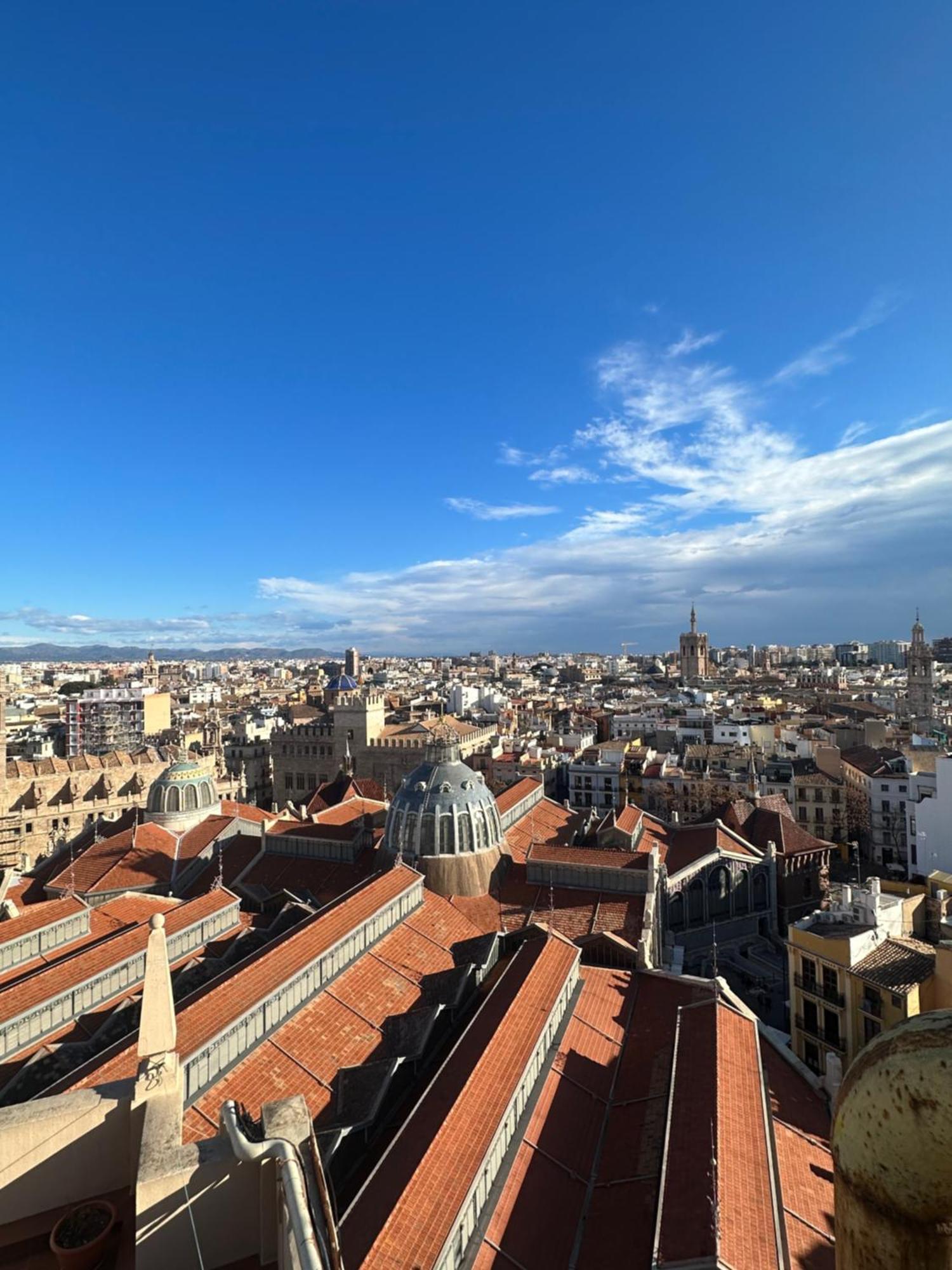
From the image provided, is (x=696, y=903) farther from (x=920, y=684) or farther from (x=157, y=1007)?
(x=920, y=684)

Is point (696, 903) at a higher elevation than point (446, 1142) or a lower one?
lower

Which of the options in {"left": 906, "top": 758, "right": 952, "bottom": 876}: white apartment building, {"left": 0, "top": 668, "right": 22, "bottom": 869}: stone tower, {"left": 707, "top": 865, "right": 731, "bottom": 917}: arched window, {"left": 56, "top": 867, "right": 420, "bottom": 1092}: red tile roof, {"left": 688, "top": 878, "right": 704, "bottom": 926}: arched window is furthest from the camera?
{"left": 0, "top": 668, "right": 22, "bottom": 869}: stone tower

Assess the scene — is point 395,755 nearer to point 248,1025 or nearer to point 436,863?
point 436,863

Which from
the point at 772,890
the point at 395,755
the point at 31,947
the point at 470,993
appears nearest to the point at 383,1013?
the point at 470,993

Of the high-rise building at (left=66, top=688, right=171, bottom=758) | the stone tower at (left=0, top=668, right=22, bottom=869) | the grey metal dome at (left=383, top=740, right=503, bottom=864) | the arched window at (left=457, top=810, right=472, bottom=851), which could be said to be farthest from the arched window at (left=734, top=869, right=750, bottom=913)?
the high-rise building at (left=66, top=688, right=171, bottom=758)

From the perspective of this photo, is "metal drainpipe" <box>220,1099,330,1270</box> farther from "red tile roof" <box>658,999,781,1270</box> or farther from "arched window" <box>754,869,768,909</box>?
"arched window" <box>754,869,768,909</box>

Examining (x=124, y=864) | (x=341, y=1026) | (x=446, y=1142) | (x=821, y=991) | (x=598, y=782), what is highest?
(x=446, y=1142)

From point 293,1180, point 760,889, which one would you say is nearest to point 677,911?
point 760,889
